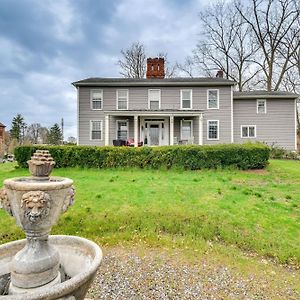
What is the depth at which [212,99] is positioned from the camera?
20906mm

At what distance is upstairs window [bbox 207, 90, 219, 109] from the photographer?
20856 mm

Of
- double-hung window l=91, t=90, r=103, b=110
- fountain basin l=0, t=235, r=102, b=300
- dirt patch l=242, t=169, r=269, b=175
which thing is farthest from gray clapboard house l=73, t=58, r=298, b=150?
fountain basin l=0, t=235, r=102, b=300

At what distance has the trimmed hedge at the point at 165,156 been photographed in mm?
12406

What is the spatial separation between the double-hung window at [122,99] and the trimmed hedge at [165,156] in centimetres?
889

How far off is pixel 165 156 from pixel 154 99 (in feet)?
31.9

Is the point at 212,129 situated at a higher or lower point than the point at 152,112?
lower

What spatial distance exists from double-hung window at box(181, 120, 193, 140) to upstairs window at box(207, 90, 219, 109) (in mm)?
2135

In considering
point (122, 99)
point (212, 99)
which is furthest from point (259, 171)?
point (122, 99)

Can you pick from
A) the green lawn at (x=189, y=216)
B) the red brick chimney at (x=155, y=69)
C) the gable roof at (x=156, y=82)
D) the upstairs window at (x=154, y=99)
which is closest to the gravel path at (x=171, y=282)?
the green lawn at (x=189, y=216)

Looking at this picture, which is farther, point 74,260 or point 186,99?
point 186,99

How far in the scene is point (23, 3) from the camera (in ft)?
26.1

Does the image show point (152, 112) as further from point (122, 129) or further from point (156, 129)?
point (122, 129)

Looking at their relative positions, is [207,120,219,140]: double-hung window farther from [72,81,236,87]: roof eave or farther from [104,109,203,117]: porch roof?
[72,81,236,87]: roof eave

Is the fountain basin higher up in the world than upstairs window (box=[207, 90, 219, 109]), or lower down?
lower down
